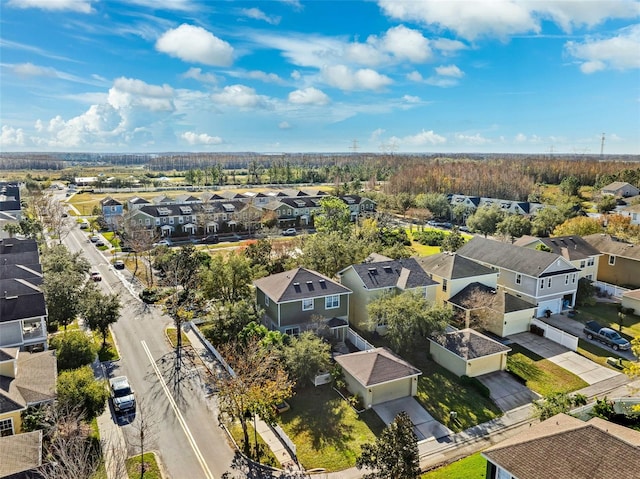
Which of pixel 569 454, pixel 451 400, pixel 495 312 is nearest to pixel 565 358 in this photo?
pixel 495 312

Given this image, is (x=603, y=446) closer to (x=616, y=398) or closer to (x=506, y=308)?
(x=616, y=398)

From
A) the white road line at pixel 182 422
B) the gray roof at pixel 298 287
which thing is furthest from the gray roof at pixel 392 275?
the white road line at pixel 182 422

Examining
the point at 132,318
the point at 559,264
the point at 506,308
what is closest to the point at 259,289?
the point at 132,318

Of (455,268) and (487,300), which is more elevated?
(455,268)

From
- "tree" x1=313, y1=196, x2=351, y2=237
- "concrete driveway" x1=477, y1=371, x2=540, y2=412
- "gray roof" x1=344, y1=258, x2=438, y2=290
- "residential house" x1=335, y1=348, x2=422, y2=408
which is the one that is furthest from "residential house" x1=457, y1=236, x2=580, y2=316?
"tree" x1=313, y1=196, x2=351, y2=237

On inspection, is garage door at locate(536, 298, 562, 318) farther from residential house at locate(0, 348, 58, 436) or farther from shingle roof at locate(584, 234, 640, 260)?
residential house at locate(0, 348, 58, 436)

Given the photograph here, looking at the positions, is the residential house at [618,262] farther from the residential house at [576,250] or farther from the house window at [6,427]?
the house window at [6,427]

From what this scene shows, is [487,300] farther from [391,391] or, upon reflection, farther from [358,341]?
[391,391]
